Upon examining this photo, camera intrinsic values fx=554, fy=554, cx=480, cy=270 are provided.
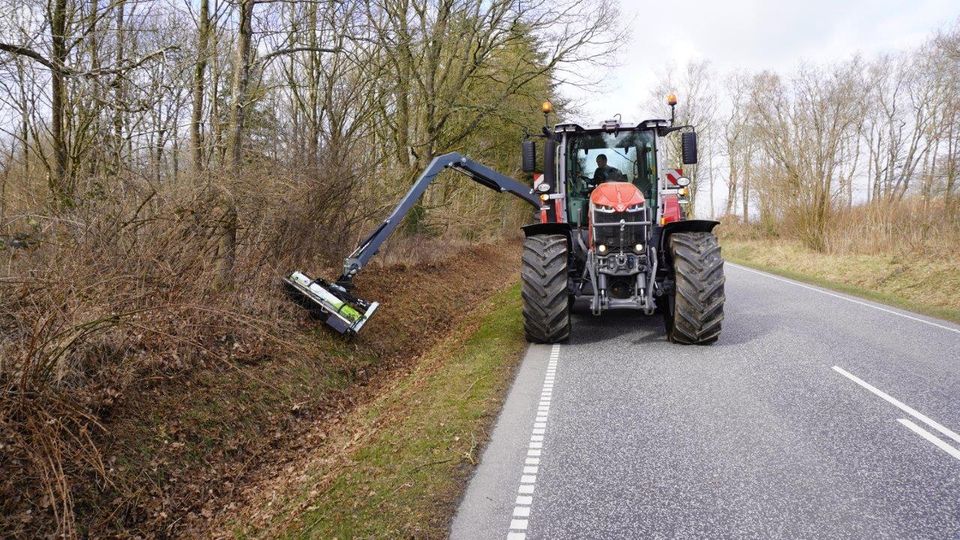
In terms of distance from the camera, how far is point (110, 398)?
13.1ft

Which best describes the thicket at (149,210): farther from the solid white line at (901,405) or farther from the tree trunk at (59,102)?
the solid white line at (901,405)

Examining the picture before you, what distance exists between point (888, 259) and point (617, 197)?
1166 cm

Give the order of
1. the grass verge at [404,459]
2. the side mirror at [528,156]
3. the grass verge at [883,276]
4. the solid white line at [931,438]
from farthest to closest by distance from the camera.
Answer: the grass verge at [883,276]
the side mirror at [528,156]
the solid white line at [931,438]
the grass verge at [404,459]

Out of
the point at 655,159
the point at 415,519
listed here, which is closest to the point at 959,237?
the point at 655,159

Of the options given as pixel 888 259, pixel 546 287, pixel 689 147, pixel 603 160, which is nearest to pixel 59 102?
pixel 546 287

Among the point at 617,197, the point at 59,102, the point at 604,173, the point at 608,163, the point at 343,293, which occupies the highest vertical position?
the point at 59,102

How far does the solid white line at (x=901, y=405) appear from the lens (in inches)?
157

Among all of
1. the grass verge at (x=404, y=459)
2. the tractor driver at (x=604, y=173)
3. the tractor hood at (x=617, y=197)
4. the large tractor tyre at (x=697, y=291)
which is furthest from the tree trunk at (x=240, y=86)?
the large tractor tyre at (x=697, y=291)

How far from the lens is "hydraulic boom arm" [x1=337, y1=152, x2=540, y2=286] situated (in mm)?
6812

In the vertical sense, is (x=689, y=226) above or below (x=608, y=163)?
below

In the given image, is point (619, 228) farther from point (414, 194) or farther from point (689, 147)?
point (414, 194)

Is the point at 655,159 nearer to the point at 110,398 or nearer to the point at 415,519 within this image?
the point at 415,519

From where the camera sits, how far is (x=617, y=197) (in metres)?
6.91

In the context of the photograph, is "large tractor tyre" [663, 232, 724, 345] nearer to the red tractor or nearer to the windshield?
the red tractor
